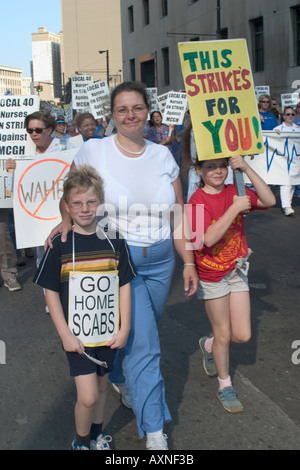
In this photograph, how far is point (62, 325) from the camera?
9.78 ft

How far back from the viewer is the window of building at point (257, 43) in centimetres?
3102

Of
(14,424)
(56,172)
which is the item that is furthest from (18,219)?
(14,424)

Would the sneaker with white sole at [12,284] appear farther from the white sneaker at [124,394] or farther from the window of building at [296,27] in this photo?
the window of building at [296,27]

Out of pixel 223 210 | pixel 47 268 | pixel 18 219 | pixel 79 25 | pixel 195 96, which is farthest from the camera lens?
pixel 79 25

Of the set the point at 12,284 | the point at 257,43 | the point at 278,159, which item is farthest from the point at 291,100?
the point at 257,43

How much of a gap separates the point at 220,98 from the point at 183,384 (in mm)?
1939

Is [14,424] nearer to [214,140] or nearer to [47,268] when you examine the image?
[47,268]

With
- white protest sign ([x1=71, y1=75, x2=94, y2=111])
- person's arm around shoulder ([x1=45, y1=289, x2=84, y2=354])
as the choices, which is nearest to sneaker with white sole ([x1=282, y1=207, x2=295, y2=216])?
white protest sign ([x1=71, y1=75, x2=94, y2=111])

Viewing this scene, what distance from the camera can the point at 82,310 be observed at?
3.03 metres

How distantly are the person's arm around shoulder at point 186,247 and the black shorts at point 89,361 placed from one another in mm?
672

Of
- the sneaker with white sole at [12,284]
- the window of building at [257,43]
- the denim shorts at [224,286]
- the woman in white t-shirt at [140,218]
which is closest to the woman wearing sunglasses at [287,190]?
the sneaker with white sole at [12,284]

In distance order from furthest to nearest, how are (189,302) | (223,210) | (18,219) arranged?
(189,302) → (18,219) → (223,210)

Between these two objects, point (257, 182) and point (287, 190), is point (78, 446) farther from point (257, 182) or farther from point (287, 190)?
point (287, 190)

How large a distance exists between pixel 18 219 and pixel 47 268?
2747 mm
